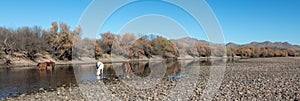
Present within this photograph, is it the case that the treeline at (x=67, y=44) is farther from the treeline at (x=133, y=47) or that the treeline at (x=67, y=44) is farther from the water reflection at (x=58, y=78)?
the water reflection at (x=58, y=78)

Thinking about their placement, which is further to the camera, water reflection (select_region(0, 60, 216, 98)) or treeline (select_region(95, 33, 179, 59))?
treeline (select_region(95, 33, 179, 59))

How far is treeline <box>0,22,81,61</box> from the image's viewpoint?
53094mm

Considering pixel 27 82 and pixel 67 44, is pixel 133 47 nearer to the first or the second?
pixel 67 44

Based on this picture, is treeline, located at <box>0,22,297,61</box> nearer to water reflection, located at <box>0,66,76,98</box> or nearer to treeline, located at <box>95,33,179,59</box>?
treeline, located at <box>95,33,179,59</box>

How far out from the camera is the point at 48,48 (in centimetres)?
5753

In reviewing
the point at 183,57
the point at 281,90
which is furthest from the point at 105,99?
the point at 183,57

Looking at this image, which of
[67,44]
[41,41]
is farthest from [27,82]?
[41,41]

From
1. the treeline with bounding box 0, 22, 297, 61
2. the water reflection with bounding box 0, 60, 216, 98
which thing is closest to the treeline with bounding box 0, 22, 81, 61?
the treeline with bounding box 0, 22, 297, 61

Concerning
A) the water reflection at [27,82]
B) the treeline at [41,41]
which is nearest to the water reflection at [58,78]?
the water reflection at [27,82]

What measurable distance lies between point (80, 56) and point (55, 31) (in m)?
7.97

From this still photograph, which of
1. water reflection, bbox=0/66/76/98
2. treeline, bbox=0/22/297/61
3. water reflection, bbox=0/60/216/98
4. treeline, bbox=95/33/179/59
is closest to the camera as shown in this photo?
water reflection, bbox=0/66/76/98

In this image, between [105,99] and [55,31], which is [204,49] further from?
[105,99]

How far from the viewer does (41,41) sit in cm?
5750

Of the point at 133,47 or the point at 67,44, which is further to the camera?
the point at 133,47
